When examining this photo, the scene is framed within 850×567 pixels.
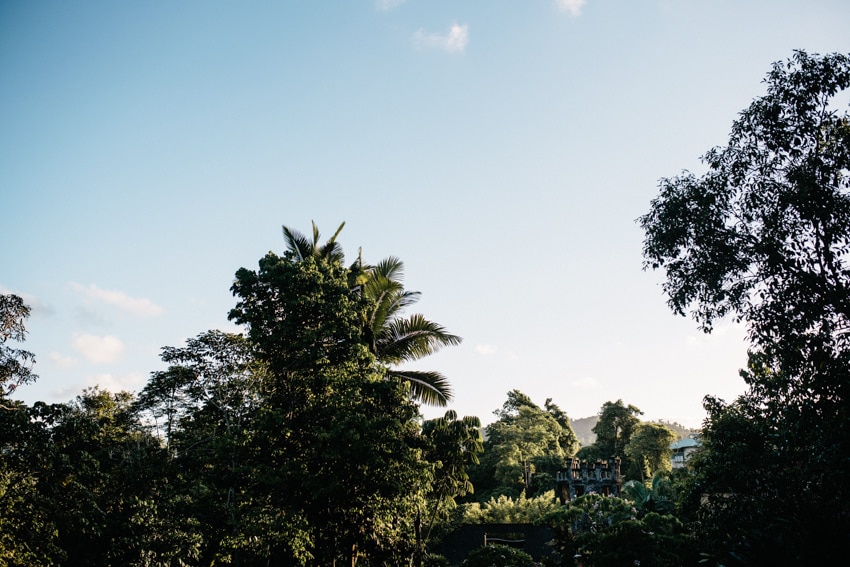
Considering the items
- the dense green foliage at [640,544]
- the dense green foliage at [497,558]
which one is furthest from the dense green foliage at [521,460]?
the dense green foliage at [640,544]

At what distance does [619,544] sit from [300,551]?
7699 mm

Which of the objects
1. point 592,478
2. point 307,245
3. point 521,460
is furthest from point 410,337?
point 521,460

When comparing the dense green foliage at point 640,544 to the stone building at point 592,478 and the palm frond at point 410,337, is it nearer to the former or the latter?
the palm frond at point 410,337

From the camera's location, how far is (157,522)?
1466cm

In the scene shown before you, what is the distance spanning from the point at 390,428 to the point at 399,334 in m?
4.15

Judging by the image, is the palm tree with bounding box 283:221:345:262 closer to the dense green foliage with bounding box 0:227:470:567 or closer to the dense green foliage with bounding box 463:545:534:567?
the dense green foliage with bounding box 0:227:470:567

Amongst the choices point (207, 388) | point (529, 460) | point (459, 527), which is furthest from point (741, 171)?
point (529, 460)

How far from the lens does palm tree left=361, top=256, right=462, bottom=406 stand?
1487 centimetres

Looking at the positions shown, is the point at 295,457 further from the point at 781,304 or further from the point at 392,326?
the point at 781,304

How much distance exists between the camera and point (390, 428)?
11594 millimetres

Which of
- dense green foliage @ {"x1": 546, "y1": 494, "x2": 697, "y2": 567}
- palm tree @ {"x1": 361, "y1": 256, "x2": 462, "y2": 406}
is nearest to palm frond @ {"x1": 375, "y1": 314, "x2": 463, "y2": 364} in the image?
palm tree @ {"x1": 361, "y1": 256, "x2": 462, "y2": 406}

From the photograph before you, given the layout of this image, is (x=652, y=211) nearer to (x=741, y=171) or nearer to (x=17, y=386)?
(x=741, y=171)

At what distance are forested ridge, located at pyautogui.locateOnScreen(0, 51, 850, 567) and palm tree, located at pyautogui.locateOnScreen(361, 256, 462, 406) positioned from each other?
0.20 feet

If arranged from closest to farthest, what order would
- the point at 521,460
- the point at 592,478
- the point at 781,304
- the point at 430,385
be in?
the point at 781,304
the point at 430,385
the point at 592,478
the point at 521,460
